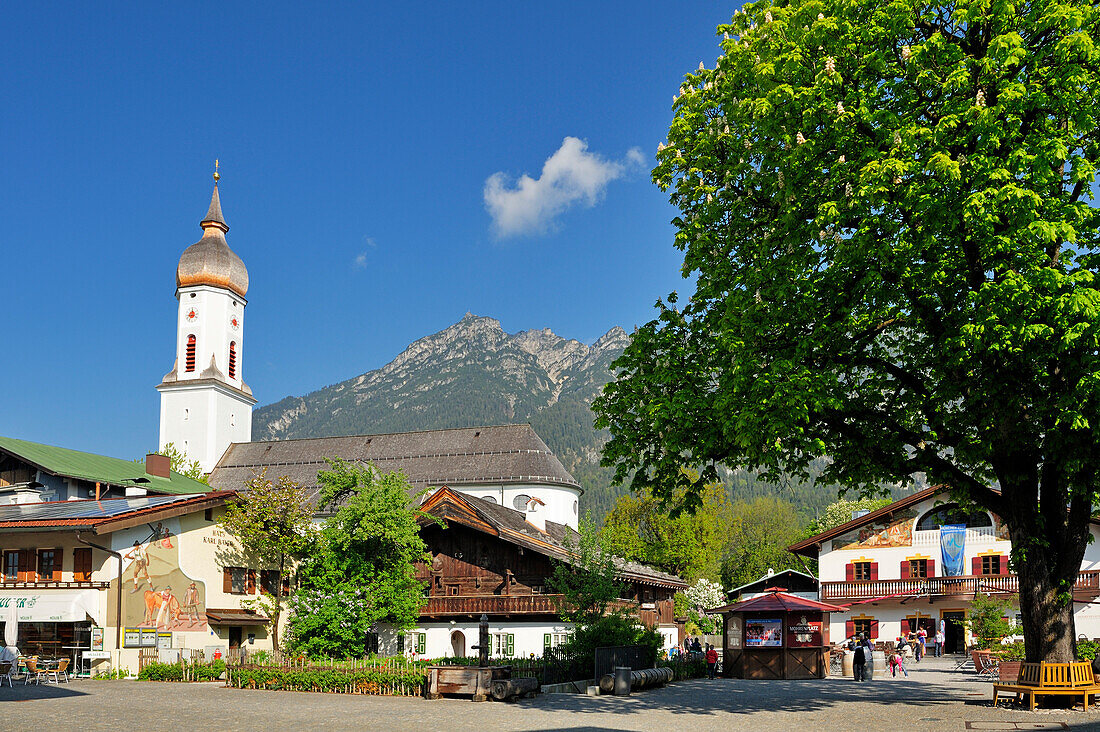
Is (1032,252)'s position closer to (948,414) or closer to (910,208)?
(910,208)

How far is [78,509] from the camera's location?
1319 inches

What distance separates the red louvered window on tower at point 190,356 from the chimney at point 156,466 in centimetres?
2826

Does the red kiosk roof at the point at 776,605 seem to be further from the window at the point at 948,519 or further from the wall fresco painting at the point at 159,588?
the wall fresco painting at the point at 159,588

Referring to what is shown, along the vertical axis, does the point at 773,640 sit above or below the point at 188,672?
above

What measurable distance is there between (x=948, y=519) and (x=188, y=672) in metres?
34.4

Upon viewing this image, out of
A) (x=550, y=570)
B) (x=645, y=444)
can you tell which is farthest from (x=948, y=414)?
(x=550, y=570)

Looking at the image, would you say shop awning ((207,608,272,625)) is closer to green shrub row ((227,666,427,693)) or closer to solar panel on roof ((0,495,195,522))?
solar panel on roof ((0,495,195,522))

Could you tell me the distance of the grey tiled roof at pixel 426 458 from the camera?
66.2 meters

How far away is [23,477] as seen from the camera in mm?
41469

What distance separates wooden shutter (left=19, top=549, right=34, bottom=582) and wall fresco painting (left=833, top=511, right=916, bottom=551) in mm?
→ 35251

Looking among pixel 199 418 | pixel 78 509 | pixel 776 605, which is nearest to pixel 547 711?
pixel 776 605

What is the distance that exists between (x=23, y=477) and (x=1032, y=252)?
1562 inches

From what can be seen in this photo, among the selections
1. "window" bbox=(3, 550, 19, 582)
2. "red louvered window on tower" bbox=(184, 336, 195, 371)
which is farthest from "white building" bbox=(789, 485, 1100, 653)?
"red louvered window on tower" bbox=(184, 336, 195, 371)

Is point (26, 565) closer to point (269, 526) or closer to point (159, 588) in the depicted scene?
point (159, 588)
